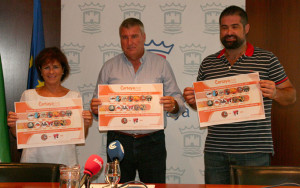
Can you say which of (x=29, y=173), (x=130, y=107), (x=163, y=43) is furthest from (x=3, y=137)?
(x=163, y=43)

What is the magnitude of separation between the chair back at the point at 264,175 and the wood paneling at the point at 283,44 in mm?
1994

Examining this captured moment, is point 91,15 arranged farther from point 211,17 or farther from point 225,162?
point 225,162

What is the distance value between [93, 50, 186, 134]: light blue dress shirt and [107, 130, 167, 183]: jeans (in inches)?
11.4

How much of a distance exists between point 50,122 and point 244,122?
1.79 metres

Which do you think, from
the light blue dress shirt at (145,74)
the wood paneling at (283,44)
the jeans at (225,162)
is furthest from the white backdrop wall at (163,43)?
the jeans at (225,162)

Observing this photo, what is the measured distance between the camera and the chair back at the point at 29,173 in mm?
2549

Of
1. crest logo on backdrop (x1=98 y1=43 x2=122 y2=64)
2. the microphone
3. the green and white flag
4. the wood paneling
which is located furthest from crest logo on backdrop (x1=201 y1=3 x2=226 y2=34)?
the microphone

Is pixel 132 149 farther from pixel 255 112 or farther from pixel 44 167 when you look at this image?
pixel 255 112

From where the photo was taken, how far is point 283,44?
13.8 feet

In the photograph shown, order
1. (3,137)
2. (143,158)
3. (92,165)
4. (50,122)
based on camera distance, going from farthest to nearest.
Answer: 1. (3,137)
2. (143,158)
3. (50,122)
4. (92,165)

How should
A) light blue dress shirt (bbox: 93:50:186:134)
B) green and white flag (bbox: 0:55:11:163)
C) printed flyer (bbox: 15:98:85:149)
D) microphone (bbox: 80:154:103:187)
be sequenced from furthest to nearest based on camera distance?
1. green and white flag (bbox: 0:55:11:163)
2. light blue dress shirt (bbox: 93:50:186:134)
3. printed flyer (bbox: 15:98:85:149)
4. microphone (bbox: 80:154:103:187)

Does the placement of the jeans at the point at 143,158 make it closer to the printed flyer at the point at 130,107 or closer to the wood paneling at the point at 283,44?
the printed flyer at the point at 130,107

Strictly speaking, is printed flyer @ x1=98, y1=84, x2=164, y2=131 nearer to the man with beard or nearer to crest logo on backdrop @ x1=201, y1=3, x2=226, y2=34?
the man with beard

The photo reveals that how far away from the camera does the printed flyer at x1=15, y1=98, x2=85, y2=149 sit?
3232 mm
